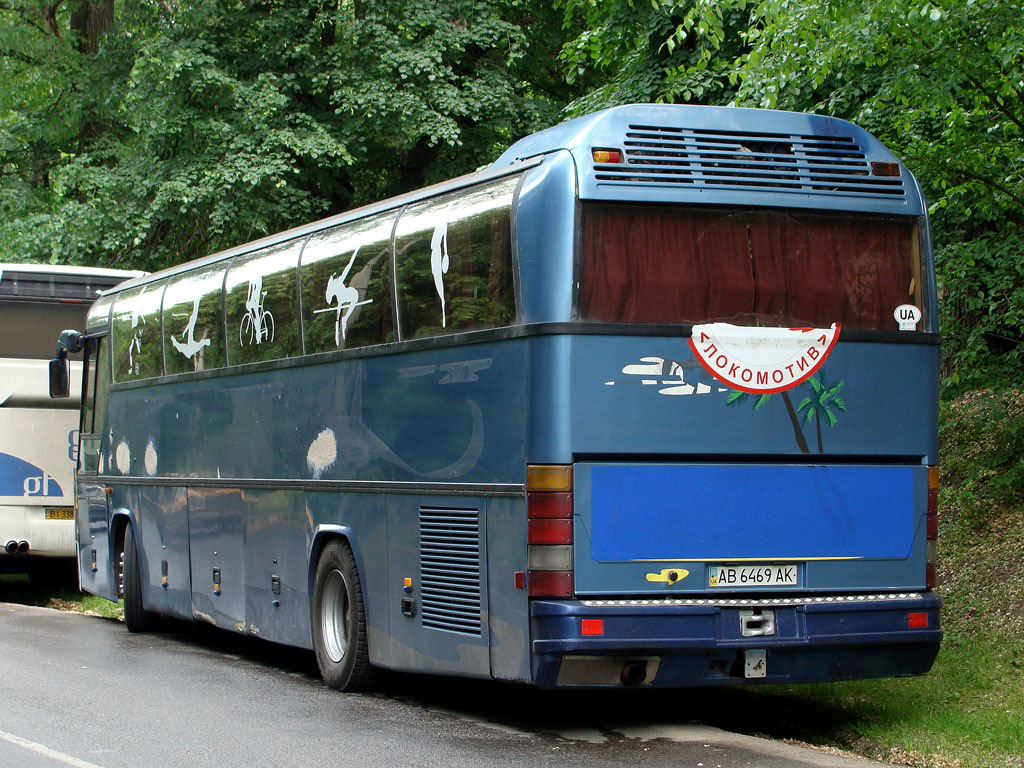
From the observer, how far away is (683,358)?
25.6 feet

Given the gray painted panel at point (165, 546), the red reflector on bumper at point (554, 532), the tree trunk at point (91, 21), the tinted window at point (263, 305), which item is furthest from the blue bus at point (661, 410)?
the tree trunk at point (91, 21)

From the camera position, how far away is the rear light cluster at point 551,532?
754cm

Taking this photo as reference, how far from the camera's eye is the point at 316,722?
864 centimetres

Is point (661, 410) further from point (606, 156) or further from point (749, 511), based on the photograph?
point (606, 156)

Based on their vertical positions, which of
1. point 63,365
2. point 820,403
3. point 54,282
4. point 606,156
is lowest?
point 820,403

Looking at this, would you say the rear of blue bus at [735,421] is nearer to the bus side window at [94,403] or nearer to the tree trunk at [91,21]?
the bus side window at [94,403]

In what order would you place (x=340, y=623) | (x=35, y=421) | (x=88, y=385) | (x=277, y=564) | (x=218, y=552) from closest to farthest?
1. (x=340, y=623)
2. (x=277, y=564)
3. (x=218, y=552)
4. (x=88, y=385)
5. (x=35, y=421)

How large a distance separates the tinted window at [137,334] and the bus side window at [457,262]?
526 centimetres

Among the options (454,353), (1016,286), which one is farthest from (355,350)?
(1016,286)

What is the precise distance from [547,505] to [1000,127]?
18.7 ft

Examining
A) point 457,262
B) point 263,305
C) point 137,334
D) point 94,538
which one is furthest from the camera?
point 94,538

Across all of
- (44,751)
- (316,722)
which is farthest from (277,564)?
(44,751)

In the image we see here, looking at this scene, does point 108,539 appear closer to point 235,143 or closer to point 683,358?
point 235,143

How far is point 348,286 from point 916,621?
4.29m
